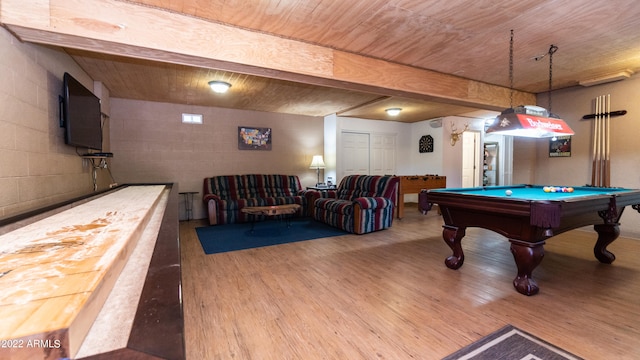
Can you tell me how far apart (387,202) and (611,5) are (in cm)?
309

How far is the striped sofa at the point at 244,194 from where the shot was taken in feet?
16.2

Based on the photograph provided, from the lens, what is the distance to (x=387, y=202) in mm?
4410

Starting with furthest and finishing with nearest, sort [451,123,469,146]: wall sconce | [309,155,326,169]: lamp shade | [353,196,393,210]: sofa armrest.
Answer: [451,123,469,146]: wall sconce, [309,155,326,169]: lamp shade, [353,196,393,210]: sofa armrest

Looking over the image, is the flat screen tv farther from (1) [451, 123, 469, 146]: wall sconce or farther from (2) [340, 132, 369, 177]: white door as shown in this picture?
(1) [451, 123, 469, 146]: wall sconce

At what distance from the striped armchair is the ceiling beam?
1.61 metres

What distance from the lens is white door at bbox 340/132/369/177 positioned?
6.85 meters

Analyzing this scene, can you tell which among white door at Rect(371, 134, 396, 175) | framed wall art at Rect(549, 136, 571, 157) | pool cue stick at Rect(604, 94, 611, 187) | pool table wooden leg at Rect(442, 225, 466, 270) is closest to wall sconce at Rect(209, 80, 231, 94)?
pool table wooden leg at Rect(442, 225, 466, 270)

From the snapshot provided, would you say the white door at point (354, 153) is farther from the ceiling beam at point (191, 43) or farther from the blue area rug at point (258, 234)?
the ceiling beam at point (191, 43)

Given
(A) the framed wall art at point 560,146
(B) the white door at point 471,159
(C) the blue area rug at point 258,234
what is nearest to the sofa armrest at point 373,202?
(C) the blue area rug at point 258,234

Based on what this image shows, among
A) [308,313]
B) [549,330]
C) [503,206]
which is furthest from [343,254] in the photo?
[549,330]

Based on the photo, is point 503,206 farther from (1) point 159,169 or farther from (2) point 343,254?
(1) point 159,169

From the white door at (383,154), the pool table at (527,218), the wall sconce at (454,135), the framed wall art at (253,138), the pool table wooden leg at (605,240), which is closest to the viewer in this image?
the pool table at (527,218)

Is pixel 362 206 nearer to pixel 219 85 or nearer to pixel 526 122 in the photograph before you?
pixel 526 122

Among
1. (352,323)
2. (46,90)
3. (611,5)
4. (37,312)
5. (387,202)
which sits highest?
(611,5)
